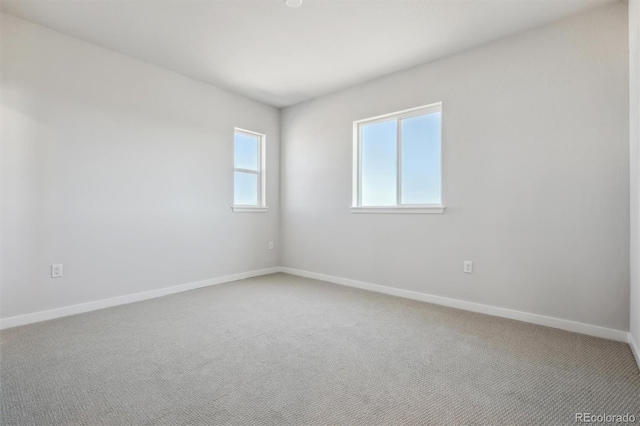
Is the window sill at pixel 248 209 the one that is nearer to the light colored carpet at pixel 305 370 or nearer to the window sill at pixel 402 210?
the window sill at pixel 402 210

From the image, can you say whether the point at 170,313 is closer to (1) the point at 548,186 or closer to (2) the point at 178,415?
(2) the point at 178,415

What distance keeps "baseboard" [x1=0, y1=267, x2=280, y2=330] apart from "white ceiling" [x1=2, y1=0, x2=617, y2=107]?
8.24ft

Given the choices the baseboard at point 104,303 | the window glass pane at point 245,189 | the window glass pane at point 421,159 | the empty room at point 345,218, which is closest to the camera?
the empty room at point 345,218

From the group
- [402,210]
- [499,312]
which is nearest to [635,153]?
[499,312]

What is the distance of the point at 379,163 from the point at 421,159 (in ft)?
1.88

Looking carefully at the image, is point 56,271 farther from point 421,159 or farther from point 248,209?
point 421,159

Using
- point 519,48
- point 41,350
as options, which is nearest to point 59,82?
point 41,350

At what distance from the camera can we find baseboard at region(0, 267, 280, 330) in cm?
265

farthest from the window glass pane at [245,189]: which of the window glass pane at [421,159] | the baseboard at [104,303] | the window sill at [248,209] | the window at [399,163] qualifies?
the window glass pane at [421,159]

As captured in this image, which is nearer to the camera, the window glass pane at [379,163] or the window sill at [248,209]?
the window glass pane at [379,163]

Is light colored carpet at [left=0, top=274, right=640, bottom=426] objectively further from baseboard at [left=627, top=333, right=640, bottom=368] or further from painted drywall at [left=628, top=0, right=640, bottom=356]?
painted drywall at [left=628, top=0, right=640, bottom=356]

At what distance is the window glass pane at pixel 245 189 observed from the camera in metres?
4.50

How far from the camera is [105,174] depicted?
3.16 meters

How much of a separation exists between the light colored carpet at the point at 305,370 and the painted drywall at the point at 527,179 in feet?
1.29
